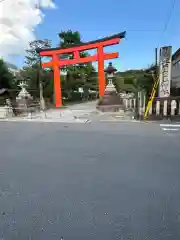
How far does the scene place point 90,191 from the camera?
244 centimetres

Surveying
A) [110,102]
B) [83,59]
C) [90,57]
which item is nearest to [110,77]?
[110,102]

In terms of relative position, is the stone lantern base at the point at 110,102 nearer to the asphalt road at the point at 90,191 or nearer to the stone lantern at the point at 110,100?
the stone lantern at the point at 110,100

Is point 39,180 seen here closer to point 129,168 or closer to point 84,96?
point 129,168

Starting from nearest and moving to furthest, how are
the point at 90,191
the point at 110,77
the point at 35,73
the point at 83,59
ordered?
the point at 90,191, the point at 110,77, the point at 83,59, the point at 35,73

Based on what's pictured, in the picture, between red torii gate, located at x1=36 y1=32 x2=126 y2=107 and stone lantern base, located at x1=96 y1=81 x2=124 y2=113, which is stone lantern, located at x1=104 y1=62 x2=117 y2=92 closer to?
stone lantern base, located at x1=96 y1=81 x2=124 y2=113

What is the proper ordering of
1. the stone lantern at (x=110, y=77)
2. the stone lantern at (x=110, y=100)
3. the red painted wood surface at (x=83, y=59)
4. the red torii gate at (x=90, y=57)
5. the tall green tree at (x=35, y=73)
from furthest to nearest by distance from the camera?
the tall green tree at (x=35, y=73) < the red painted wood surface at (x=83, y=59) < the red torii gate at (x=90, y=57) < the stone lantern at (x=110, y=77) < the stone lantern at (x=110, y=100)

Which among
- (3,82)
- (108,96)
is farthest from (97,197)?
(3,82)

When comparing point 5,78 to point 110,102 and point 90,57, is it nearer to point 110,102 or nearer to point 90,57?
point 90,57

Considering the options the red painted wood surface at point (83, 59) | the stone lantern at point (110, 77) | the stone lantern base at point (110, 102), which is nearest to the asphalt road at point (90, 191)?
the stone lantern base at point (110, 102)

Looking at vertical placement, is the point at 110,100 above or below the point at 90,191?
above

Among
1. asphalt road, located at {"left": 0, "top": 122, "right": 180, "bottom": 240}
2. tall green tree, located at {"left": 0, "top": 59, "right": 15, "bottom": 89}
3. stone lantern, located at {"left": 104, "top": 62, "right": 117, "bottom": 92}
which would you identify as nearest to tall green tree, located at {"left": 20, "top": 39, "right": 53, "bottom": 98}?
tall green tree, located at {"left": 0, "top": 59, "right": 15, "bottom": 89}

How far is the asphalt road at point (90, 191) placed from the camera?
1793mm

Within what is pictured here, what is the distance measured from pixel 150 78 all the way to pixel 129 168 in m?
11.7

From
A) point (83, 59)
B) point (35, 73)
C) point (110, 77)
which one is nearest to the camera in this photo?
point (110, 77)
